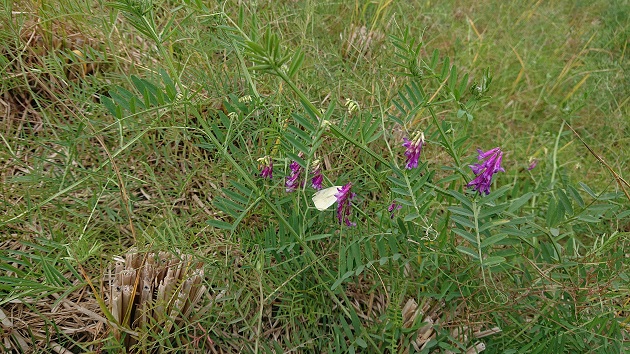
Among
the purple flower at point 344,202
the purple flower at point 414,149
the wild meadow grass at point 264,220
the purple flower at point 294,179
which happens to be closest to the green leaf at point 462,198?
the wild meadow grass at point 264,220

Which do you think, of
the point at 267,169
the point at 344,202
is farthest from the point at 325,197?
the point at 267,169

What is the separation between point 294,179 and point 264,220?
216mm

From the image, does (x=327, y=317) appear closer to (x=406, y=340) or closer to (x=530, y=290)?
(x=406, y=340)

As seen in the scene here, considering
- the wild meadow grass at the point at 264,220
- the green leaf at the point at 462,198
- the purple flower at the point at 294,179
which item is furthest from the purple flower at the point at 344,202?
the green leaf at the point at 462,198

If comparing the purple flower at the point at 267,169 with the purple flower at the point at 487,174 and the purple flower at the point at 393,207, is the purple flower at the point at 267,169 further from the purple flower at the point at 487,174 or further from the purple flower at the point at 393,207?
the purple flower at the point at 487,174

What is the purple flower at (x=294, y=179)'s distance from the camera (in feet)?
Result: 4.65

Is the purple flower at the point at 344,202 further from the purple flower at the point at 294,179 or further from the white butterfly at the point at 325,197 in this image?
the purple flower at the point at 294,179

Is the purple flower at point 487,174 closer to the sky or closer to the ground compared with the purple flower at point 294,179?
closer to the sky

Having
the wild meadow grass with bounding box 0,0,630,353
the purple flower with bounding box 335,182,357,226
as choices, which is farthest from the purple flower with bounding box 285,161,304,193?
the purple flower with bounding box 335,182,357,226

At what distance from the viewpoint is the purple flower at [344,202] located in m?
1.36

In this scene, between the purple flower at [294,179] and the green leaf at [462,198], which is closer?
the green leaf at [462,198]

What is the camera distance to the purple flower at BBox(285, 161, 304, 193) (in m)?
1.42

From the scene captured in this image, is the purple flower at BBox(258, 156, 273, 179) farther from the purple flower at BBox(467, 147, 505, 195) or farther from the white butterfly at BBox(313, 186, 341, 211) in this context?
the purple flower at BBox(467, 147, 505, 195)

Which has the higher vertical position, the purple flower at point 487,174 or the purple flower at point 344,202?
the purple flower at point 487,174
